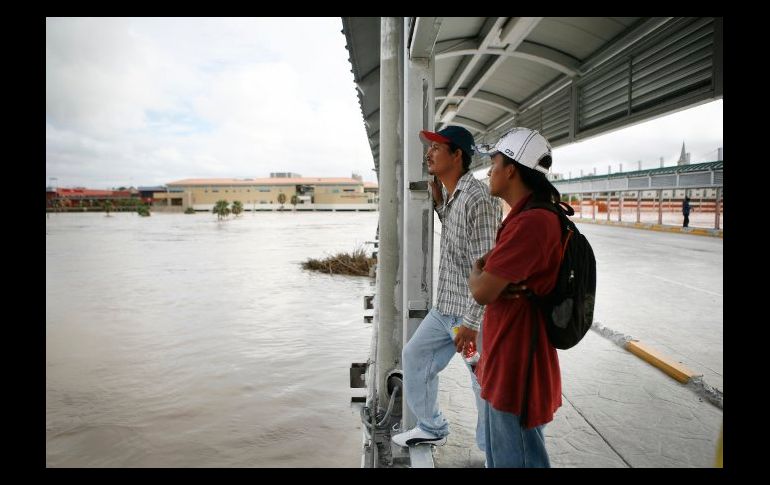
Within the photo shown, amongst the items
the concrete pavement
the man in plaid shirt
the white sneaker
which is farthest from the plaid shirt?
the concrete pavement

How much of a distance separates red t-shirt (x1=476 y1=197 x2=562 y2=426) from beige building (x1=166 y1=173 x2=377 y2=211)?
89.2 metres

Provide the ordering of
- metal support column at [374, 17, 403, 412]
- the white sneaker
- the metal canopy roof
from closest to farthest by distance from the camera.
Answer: the white sneaker, the metal canopy roof, metal support column at [374, 17, 403, 412]

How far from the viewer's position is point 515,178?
200 cm

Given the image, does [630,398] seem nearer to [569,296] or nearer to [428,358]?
[428,358]

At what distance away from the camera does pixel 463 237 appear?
8.51 ft

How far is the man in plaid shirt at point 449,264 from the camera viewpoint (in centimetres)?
254

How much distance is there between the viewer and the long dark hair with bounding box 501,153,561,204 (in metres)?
1.94

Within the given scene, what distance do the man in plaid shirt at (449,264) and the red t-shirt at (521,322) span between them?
1.95 feet

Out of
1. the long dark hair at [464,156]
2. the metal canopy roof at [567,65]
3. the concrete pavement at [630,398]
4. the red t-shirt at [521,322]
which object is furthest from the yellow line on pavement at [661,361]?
the red t-shirt at [521,322]

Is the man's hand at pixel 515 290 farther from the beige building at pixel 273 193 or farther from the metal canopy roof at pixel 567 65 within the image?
the beige building at pixel 273 193

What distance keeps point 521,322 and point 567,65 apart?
3.74m

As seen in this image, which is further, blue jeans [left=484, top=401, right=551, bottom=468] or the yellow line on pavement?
the yellow line on pavement

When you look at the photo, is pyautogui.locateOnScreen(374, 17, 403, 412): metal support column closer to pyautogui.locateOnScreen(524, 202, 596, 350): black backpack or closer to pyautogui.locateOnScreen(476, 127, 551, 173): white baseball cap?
pyautogui.locateOnScreen(476, 127, 551, 173): white baseball cap
